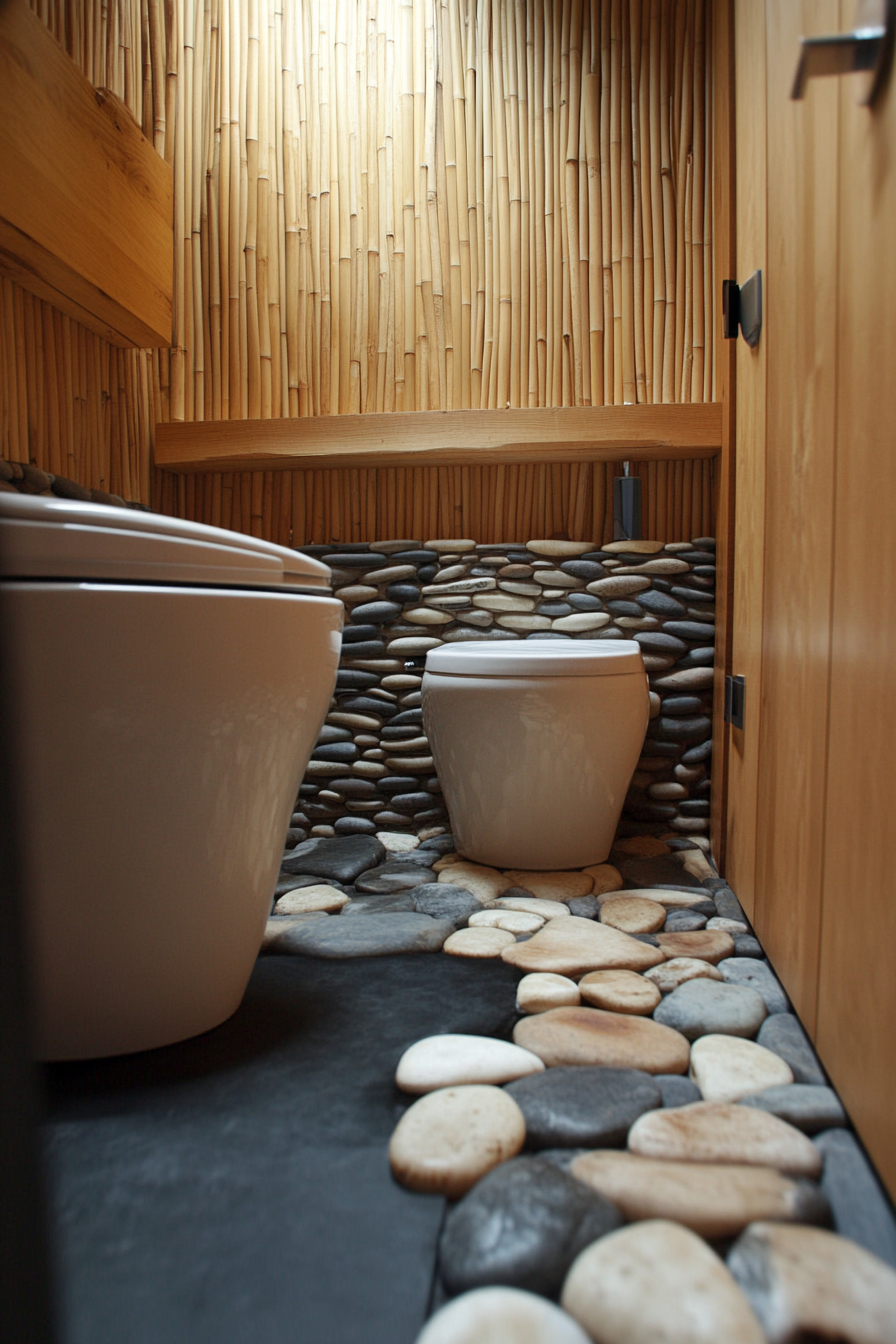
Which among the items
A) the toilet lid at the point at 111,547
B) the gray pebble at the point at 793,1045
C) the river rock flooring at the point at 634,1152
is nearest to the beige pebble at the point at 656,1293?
the river rock flooring at the point at 634,1152

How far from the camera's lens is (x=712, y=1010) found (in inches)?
41.0

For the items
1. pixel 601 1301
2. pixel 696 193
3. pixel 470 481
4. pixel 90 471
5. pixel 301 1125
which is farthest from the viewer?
pixel 470 481

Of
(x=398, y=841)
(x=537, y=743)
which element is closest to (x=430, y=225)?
(x=537, y=743)

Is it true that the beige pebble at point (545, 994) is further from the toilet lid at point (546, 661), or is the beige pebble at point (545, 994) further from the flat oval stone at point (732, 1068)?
the toilet lid at point (546, 661)

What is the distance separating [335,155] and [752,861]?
1971mm

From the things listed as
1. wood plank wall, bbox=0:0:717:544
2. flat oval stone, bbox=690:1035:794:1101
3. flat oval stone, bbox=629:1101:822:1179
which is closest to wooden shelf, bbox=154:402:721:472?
wood plank wall, bbox=0:0:717:544

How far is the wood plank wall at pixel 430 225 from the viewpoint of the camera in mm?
2031

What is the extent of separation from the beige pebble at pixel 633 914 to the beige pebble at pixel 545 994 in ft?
0.87

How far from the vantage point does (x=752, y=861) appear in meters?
1.38

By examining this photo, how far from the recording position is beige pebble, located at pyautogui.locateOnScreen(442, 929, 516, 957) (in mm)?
1269

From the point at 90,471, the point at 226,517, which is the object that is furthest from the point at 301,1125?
the point at 226,517

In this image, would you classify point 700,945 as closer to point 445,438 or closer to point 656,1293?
point 656,1293

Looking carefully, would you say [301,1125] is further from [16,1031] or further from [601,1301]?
[16,1031]

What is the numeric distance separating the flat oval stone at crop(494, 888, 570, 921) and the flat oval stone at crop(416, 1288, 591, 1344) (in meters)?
0.88
